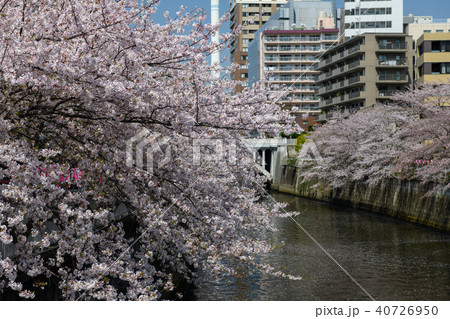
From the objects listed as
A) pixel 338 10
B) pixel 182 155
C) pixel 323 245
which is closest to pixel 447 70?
pixel 323 245

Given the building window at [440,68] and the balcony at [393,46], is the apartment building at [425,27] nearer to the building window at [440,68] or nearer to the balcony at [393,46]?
the balcony at [393,46]

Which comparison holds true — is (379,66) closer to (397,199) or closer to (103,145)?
(397,199)

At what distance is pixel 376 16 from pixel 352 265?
6099cm

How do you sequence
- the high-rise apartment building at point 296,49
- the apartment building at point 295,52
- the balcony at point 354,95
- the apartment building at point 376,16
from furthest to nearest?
the apartment building at point 295,52
the high-rise apartment building at point 296,49
the apartment building at point 376,16
the balcony at point 354,95

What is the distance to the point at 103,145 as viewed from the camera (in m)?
7.22

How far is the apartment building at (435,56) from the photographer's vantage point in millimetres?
48375

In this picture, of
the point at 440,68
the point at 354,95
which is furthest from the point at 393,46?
the point at 440,68

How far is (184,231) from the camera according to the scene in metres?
8.12

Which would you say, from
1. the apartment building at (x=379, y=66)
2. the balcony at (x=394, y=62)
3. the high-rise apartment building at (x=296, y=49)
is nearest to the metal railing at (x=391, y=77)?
the apartment building at (x=379, y=66)

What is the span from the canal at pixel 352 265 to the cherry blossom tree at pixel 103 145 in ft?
9.27

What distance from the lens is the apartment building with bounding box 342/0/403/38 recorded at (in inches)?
2844

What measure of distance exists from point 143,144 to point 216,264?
2.08m

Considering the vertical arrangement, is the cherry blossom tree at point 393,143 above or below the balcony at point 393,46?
below

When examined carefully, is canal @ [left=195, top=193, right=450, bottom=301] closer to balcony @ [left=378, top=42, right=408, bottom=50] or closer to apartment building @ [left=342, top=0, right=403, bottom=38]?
balcony @ [left=378, top=42, right=408, bottom=50]
